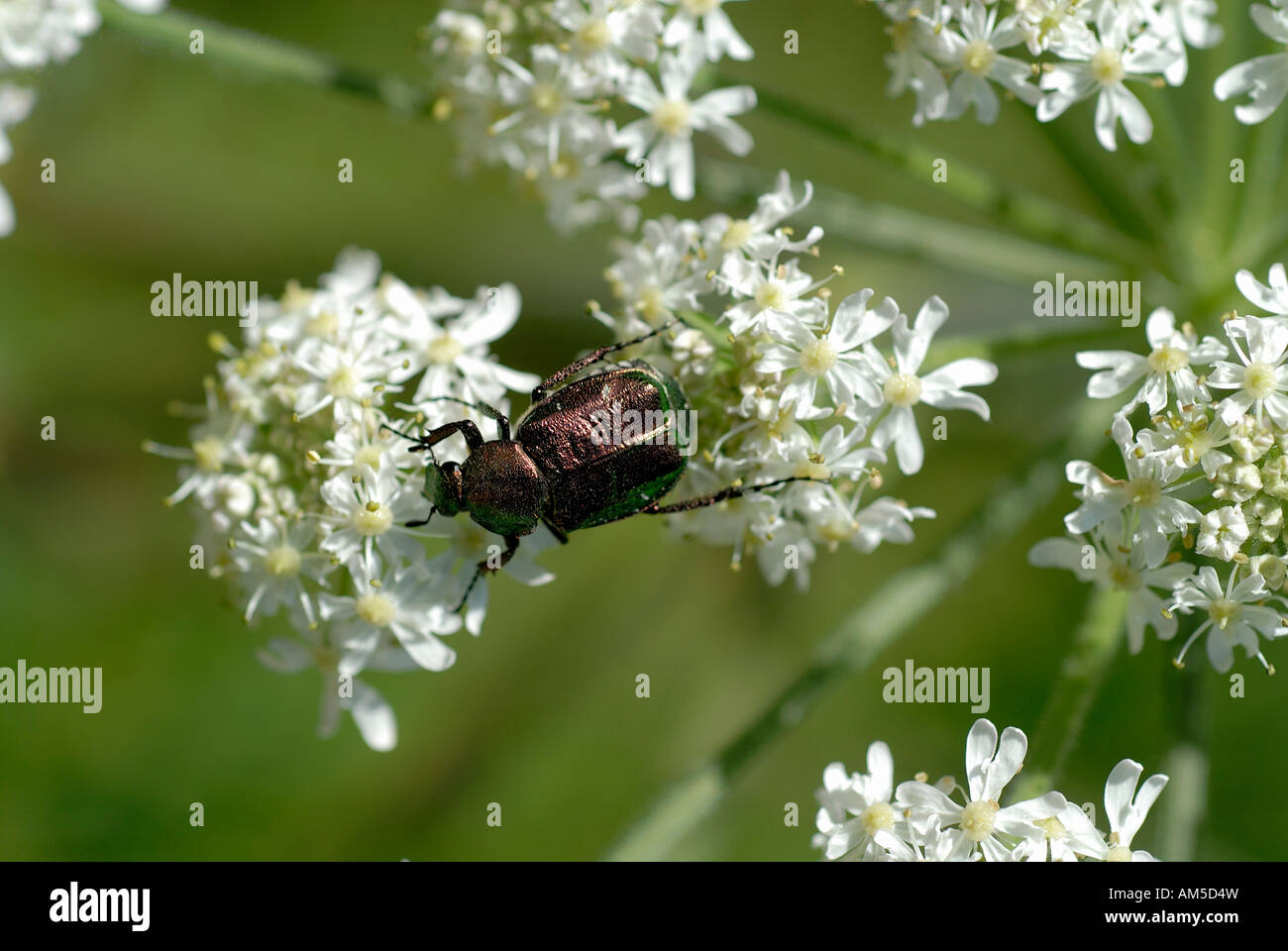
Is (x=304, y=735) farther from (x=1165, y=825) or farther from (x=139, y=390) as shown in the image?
(x=1165, y=825)

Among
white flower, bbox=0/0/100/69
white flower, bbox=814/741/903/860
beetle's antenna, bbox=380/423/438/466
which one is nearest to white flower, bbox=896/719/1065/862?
white flower, bbox=814/741/903/860

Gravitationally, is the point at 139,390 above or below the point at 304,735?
above

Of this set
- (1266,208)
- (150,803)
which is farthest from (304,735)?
(1266,208)

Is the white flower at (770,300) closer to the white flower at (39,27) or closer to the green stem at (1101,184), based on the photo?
the green stem at (1101,184)

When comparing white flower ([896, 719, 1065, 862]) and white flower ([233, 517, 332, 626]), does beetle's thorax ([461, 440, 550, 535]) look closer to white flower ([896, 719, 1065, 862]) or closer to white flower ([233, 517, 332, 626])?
white flower ([233, 517, 332, 626])

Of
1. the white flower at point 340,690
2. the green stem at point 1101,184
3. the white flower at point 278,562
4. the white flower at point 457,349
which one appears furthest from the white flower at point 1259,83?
the white flower at point 340,690

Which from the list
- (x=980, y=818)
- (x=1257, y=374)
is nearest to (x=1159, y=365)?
(x=1257, y=374)
